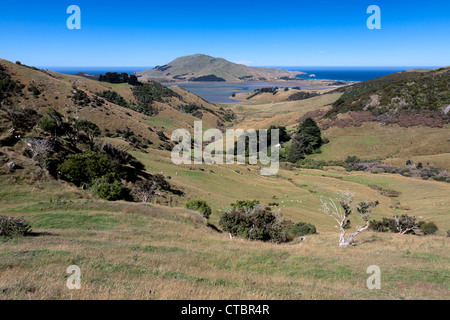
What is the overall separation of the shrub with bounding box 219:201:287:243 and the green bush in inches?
585

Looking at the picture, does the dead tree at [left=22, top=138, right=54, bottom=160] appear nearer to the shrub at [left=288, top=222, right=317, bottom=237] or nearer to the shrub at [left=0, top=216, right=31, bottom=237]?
the shrub at [left=0, top=216, right=31, bottom=237]

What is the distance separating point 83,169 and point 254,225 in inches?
735

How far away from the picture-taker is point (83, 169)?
26.1 meters

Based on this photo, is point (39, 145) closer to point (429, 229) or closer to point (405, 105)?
point (429, 229)

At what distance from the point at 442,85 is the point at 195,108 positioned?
351ft

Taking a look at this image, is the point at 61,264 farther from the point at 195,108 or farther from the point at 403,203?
the point at 195,108

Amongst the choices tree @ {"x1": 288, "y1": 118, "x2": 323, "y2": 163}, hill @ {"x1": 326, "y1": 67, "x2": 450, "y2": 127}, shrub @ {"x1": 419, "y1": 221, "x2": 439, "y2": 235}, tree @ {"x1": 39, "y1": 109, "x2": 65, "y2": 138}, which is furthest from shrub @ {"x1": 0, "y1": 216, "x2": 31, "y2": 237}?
hill @ {"x1": 326, "y1": 67, "x2": 450, "y2": 127}

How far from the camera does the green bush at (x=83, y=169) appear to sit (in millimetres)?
25203

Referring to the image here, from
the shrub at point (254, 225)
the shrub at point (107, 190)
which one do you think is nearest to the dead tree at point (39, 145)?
the shrub at point (107, 190)

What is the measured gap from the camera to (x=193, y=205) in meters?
27.9

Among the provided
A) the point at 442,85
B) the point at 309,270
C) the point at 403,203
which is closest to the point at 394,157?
the point at 403,203

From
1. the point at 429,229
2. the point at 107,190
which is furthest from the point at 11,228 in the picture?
the point at 429,229

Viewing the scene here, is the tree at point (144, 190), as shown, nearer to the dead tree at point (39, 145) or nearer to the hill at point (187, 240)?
the hill at point (187, 240)

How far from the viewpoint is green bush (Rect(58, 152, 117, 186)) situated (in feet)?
82.7
